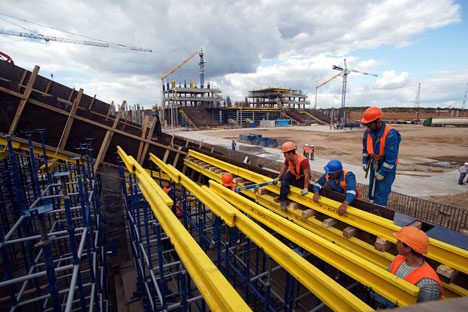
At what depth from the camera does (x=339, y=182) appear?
495 centimetres

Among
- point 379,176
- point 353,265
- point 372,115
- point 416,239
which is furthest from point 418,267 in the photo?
point 372,115

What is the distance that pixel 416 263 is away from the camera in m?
2.46

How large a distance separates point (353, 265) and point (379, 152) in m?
3.08

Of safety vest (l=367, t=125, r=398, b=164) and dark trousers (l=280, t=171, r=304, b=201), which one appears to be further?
dark trousers (l=280, t=171, r=304, b=201)

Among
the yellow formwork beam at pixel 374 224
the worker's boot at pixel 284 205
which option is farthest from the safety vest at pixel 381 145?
the worker's boot at pixel 284 205

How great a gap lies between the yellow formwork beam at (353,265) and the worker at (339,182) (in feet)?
3.64

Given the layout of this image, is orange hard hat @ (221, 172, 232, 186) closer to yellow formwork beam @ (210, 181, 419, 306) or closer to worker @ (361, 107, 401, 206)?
yellow formwork beam @ (210, 181, 419, 306)

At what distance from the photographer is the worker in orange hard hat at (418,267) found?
7.49ft

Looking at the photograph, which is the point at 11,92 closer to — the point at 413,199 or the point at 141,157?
the point at 141,157

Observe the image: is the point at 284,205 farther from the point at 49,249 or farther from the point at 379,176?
the point at 49,249

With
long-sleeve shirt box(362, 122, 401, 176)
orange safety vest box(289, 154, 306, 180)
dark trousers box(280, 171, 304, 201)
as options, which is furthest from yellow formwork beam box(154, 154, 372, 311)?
long-sleeve shirt box(362, 122, 401, 176)

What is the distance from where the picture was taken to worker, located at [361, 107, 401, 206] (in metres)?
4.61

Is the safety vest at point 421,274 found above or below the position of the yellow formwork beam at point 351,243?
above

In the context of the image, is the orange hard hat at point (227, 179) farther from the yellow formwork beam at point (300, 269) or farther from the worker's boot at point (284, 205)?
the yellow formwork beam at point (300, 269)
